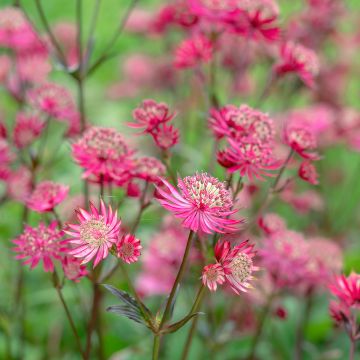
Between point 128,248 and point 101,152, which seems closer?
point 128,248

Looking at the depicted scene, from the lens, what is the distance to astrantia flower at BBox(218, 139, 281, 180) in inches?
30.5

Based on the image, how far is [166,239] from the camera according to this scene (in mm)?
1240

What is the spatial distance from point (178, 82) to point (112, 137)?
1043mm

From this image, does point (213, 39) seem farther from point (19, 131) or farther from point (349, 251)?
point (349, 251)

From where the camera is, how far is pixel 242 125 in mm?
833

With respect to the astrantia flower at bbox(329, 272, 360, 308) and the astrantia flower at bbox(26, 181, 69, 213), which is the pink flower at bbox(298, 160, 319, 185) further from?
the astrantia flower at bbox(26, 181, 69, 213)

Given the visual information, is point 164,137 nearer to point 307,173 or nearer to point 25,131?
point 307,173

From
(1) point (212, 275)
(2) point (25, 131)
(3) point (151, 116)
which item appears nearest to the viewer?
(1) point (212, 275)

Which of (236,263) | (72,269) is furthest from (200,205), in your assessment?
(72,269)

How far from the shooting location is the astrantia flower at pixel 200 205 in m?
0.63

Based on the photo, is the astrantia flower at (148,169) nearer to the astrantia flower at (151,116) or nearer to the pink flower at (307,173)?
the astrantia flower at (151,116)

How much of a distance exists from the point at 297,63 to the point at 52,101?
443 mm

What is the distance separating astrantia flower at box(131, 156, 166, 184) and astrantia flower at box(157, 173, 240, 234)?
6.9 inches

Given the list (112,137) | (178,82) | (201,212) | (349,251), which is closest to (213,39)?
(112,137)
